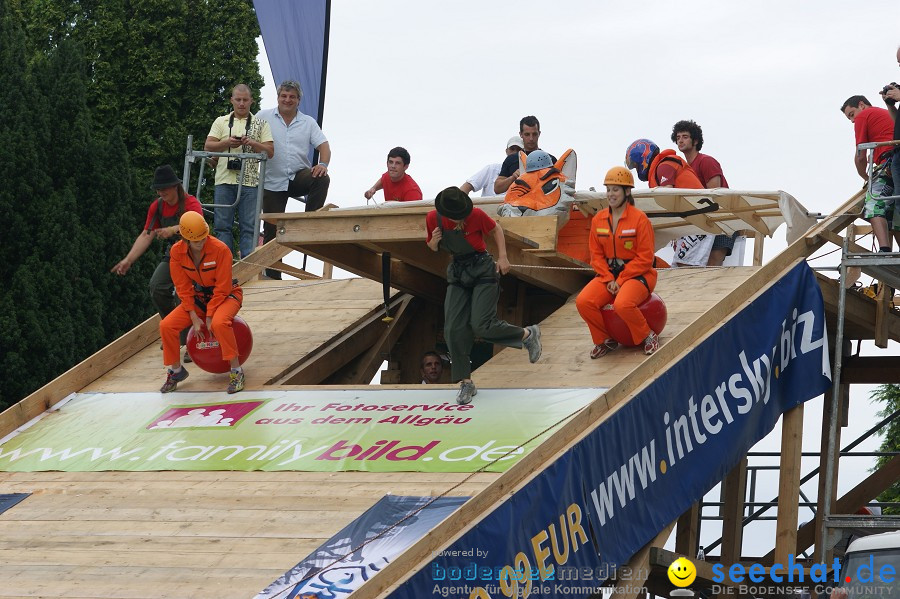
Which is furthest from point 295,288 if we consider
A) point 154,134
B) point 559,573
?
point 154,134

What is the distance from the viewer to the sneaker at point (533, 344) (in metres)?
10.9

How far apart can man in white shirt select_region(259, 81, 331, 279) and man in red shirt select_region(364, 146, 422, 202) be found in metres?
0.65

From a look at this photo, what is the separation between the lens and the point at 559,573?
894 cm

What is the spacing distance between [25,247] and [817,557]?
36.9 feet

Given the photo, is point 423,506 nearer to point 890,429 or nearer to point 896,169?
point 896,169

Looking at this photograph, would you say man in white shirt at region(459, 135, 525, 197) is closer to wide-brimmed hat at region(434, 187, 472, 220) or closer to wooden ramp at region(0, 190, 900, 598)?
wooden ramp at region(0, 190, 900, 598)

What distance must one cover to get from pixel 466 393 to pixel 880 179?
3952mm

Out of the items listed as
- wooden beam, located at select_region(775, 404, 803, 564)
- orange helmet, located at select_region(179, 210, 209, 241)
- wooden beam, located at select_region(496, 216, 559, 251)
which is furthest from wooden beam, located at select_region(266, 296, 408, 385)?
wooden beam, located at select_region(775, 404, 803, 564)


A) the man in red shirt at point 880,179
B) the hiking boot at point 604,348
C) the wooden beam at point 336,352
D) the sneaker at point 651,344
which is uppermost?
the man in red shirt at point 880,179

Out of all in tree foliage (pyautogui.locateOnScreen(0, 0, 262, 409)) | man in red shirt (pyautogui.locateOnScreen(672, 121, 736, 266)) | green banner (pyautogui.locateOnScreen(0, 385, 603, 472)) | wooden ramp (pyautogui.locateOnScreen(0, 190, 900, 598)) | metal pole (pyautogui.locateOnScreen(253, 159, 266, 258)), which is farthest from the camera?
tree foliage (pyautogui.locateOnScreen(0, 0, 262, 409))

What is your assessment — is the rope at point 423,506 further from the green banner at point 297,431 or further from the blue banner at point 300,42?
the blue banner at point 300,42

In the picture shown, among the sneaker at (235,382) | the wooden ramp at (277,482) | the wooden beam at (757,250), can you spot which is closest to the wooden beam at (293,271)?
the wooden ramp at (277,482)

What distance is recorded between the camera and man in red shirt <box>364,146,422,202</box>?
14.7 meters

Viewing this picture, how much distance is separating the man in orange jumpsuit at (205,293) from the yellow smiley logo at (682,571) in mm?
3835
